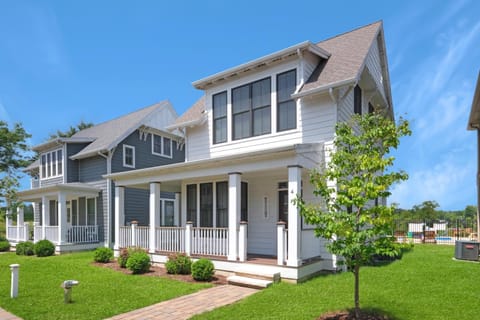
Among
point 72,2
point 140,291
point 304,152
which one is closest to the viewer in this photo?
point 140,291

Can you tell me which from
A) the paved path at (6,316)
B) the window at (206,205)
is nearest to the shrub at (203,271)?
the window at (206,205)

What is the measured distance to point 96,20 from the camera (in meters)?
13.3

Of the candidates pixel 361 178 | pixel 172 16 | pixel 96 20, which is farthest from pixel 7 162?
pixel 361 178

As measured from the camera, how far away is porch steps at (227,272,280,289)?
7.86 meters

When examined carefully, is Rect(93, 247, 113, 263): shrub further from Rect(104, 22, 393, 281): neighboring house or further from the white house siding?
the white house siding

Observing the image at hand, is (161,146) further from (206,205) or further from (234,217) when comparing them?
(234,217)

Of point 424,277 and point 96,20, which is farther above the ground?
point 96,20

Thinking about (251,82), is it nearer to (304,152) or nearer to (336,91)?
(336,91)

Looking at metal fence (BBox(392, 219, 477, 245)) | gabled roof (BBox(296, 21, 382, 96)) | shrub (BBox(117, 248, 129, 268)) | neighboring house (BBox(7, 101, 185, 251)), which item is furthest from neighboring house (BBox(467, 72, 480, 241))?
shrub (BBox(117, 248, 129, 268))

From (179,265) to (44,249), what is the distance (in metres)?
8.95

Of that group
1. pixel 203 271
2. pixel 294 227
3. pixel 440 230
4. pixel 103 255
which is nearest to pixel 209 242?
pixel 203 271

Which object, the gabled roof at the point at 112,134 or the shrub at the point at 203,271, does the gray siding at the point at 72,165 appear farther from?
the shrub at the point at 203,271

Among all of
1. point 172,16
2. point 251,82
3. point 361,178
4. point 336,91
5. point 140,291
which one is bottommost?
point 140,291

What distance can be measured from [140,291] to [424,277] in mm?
7090
